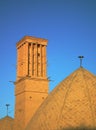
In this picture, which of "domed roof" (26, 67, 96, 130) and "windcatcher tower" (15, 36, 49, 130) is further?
"windcatcher tower" (15, 36, 49, 130)

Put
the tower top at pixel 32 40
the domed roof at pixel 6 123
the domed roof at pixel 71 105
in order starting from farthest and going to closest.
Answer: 1. the domed roof at pixel 6 123
2. the tower top at pixel 32 40
3. the domed roof at pixel 71 105

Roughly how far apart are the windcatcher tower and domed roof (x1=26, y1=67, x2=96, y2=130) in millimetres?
9329

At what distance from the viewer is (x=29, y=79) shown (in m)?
30.2

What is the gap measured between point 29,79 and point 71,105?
12448mm

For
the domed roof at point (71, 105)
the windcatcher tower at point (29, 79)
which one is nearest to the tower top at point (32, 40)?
the windcatcher tower at point (29, 79)

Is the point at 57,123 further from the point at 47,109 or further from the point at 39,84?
the point at 39,84

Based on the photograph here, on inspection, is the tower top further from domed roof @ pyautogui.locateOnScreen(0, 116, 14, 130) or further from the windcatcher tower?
domed roof @ pyautogui.locateOnScreen(0, 116, 14, 130)

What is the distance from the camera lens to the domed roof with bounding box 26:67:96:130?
17.6 metres

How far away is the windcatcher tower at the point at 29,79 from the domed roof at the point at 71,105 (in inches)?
367

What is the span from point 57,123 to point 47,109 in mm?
1549

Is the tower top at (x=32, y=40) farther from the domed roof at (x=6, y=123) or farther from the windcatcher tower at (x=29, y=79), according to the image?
the domed roof at (x=6, y=123)

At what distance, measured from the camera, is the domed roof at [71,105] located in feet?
57.7

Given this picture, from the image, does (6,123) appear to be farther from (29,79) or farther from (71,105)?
(71,105)

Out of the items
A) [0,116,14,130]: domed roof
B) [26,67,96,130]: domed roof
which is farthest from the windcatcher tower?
[26,67,96,130]: domed roof
